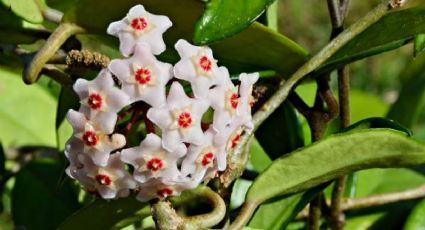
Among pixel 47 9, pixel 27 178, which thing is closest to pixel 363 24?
pixel 47 9

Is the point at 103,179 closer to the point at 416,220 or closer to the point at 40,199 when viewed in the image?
the point at 416,220

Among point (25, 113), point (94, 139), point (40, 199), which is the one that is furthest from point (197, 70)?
point (25, 113)

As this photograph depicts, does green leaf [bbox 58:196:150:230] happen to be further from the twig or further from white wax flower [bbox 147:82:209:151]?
the twig

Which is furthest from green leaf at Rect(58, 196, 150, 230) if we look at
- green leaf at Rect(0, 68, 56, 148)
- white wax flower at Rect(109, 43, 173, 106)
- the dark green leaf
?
green leaf at Rect(0, 68, 56, 148)

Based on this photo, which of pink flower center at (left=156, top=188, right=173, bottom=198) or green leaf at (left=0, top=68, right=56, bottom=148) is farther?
green leaf at (left=0, top=68, right=56, bottom=148)

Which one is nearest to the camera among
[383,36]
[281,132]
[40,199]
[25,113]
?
[383,36]

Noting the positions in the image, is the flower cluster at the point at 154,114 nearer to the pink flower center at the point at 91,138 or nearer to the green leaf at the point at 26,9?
the pink flower center at the point at 91,138

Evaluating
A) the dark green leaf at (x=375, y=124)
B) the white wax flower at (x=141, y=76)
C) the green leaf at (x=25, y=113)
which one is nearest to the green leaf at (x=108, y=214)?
the white wax flower at (x=141, y=76)
